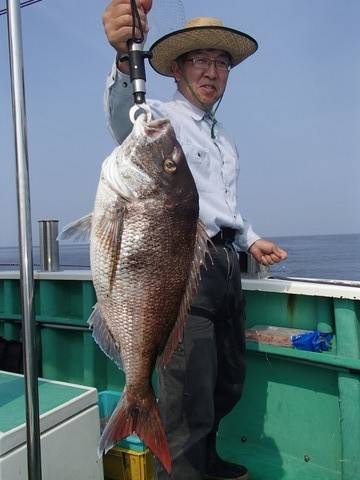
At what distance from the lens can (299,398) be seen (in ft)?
11.0

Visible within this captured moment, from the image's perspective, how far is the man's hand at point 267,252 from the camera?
2986 millimetres

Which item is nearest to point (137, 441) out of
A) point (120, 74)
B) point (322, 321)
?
point (322, 321)

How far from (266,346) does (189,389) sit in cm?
102

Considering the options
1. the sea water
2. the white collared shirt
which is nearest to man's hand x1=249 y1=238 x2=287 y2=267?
the white collared shirt

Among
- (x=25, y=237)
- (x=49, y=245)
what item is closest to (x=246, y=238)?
(x=25, y=237)

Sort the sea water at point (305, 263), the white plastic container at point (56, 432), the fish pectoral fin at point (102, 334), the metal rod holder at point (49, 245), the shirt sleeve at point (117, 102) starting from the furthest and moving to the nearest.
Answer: the sea water at point (305, 263) < the metal rod holder at point (49, 245) < the shirt sleeve at point (117, 102) < the white plastic container at point (56, 432) < the fish pectoral fin at point (102, 334)

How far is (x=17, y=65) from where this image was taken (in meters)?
1.64

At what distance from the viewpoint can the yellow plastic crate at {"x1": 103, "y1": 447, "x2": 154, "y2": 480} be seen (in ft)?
9.29

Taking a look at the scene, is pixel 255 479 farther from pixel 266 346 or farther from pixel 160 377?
pixel 160 377

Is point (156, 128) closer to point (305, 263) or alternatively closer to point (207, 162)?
point (207, 162)

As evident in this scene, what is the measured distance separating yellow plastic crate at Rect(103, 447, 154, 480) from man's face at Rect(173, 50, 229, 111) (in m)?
2.21

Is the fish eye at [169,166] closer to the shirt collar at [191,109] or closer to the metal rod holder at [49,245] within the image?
the shirt collar at [191,109]

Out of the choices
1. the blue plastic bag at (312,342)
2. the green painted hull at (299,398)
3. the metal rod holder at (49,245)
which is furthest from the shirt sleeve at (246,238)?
the metal rod holder at (49,245)

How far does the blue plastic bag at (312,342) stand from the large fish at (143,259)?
60.1 inches
